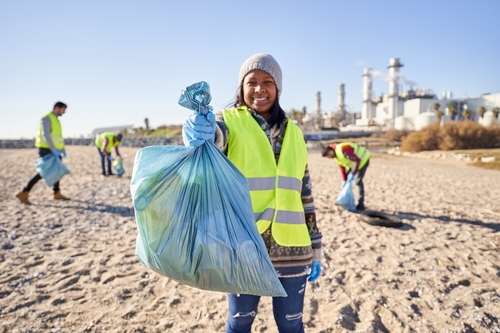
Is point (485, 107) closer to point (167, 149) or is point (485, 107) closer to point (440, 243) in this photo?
point (440, 243)

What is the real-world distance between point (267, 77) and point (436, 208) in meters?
5.86

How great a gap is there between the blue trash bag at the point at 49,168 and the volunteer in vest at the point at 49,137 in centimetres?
12

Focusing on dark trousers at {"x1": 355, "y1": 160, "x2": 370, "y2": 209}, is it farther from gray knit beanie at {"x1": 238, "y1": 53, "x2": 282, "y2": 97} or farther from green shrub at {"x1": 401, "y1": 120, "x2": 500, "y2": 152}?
green shrub at {"x1": 401, "y1": 120, "x2": 500, "y2": 152}

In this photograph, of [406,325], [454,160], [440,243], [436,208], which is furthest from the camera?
[454,160]

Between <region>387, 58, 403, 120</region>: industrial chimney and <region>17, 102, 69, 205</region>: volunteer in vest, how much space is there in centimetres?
6696

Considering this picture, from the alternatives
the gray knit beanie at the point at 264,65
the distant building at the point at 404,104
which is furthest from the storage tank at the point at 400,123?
the gray knit beanie at the point at 264,65

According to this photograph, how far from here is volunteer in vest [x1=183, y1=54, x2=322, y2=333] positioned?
1.43 metres


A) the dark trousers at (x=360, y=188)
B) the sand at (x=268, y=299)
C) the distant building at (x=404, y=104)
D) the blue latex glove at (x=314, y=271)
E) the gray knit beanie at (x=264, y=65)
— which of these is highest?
the distant building at (x=404, y=104)

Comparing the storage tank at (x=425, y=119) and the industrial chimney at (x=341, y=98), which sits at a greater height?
the industrial chimney at (x=341, y=98)

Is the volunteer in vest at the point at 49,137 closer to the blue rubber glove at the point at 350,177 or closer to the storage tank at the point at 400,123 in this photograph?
the blue rubber glove at the point at 350,177

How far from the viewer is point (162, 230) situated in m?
1.09

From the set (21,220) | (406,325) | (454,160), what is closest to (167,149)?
(406,325)

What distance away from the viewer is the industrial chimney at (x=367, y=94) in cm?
7175

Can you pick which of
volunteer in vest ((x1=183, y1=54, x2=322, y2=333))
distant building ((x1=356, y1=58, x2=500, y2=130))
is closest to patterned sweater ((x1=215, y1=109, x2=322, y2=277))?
volunteer in vest ((x1=183, y1=54, x2=322, y2=333))
